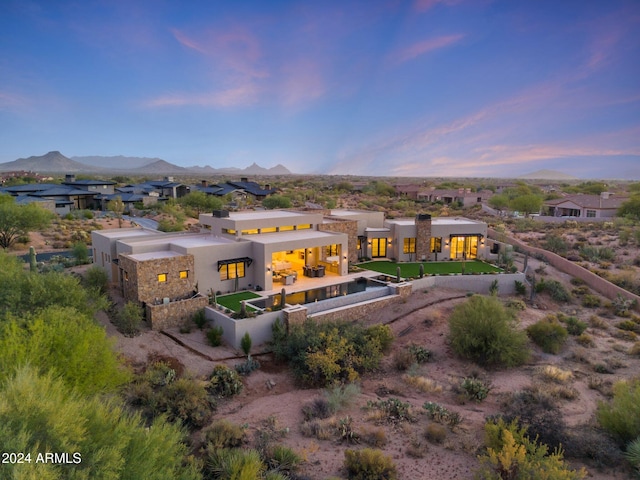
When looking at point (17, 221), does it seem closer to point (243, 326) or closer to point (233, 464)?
point (243, 326)

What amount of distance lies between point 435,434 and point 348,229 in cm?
1803

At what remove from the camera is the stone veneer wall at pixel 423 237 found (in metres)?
30.3

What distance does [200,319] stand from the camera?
2042 centimetres

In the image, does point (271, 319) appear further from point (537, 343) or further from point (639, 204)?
point (639, 204)

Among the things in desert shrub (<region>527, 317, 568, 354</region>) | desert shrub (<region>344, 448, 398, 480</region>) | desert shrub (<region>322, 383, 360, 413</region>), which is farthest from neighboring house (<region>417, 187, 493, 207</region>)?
desert shrub (<region>344, 448, 398, 480</region>)

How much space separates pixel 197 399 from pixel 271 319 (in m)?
6.53

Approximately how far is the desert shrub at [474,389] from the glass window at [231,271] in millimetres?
12897

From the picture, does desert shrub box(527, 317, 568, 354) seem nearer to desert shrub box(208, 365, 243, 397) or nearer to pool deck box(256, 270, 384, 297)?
pool deck box(256, 270, 384, 297)

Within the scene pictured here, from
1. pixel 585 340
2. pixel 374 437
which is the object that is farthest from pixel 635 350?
pixel 374 437

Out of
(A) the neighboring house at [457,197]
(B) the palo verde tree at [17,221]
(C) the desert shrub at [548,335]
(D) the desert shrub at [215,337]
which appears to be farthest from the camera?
(A) the neighboring house at [457,197]

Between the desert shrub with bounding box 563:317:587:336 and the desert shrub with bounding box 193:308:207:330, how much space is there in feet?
58.9

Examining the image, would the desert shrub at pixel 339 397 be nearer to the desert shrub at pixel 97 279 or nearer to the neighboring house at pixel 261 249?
the neighboring house at pixel 261 249

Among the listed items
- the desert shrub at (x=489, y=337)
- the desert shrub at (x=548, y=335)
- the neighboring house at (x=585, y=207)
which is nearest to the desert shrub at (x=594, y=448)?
the desert shrub at (x=489, y=337)

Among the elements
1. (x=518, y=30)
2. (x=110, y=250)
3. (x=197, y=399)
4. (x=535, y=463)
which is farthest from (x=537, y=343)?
(x=518, y=30)
